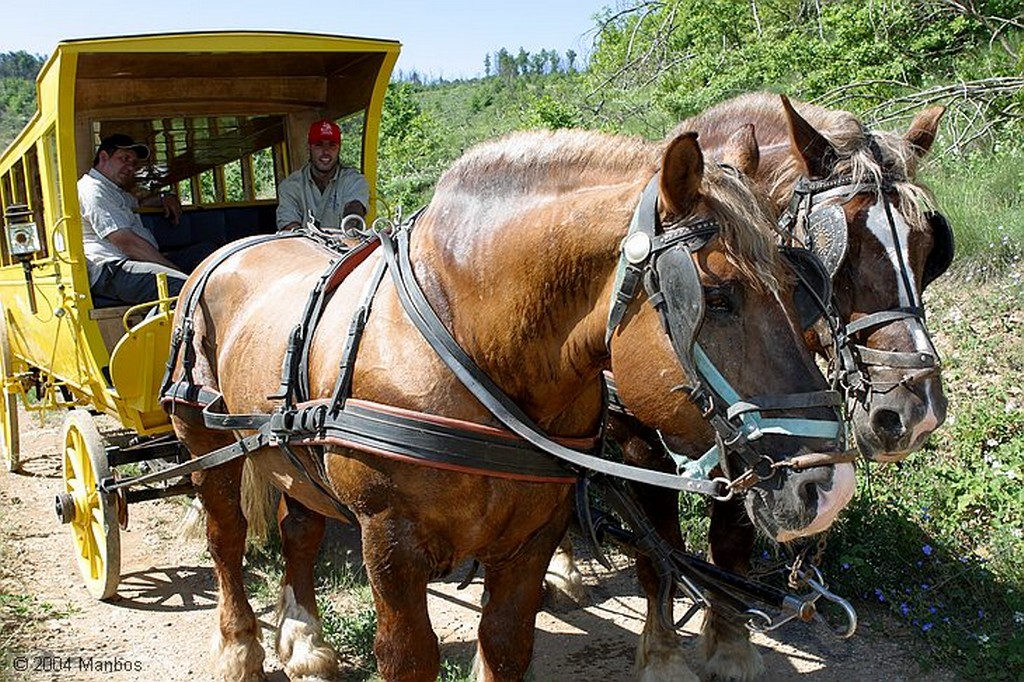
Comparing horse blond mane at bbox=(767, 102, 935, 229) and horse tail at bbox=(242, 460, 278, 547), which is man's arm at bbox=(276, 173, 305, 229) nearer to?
horse tail at bbox=(242, 460, 278, 547)

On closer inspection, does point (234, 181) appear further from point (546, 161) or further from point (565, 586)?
point (546, 161)

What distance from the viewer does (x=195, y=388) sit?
12.2 feet

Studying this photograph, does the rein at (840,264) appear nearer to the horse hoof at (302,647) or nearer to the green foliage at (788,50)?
the horse hoof at (302,647)

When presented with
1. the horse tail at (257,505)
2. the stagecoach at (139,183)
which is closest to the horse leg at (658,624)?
the horse tail at (257,505)

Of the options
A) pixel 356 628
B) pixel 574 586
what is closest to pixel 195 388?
pixel 356 628

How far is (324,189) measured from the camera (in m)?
5.54

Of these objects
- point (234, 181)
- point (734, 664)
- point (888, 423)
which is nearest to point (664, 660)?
point (734, 664)

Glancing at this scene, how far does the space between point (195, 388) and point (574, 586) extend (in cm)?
209

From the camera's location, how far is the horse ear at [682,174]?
2.03 metres

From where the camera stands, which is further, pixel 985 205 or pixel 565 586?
pixel 985 205

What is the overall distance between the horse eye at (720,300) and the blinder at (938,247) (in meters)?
1.43

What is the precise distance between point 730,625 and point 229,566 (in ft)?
6.73

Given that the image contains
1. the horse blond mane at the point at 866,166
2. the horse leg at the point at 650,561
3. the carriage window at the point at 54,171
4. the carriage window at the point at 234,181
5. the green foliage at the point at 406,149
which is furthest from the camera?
the green foliage at the point at 406,149

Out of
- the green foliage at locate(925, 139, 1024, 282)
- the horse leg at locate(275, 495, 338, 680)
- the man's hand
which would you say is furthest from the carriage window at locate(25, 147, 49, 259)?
the green foliage at locate(925, 139, 1024, 282)
